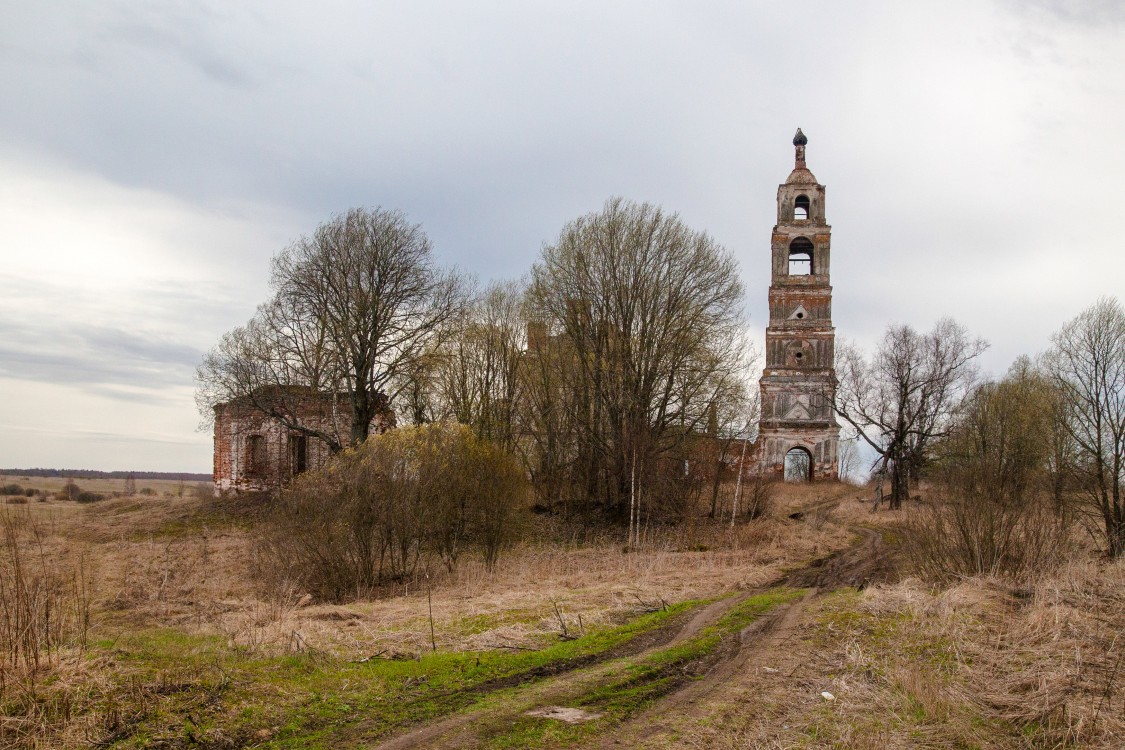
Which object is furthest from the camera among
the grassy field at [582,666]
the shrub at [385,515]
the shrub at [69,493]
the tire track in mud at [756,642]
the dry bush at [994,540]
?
the shrub at [69,493]

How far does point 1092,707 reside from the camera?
5.69m

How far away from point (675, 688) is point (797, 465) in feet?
130

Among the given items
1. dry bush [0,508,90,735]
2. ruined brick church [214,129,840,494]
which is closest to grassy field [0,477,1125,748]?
dry bush [0,508,90,735]

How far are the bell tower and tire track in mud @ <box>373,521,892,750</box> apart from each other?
2770 centimetres

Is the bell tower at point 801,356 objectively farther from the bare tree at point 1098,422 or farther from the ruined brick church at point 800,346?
the bare tree at point 1098,422

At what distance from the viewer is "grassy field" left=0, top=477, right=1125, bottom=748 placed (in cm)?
585

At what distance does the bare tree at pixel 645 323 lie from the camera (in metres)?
26.8

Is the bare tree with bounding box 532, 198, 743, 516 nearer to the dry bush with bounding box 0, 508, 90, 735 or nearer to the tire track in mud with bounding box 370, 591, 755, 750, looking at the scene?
the tire track in mud with bounding box 370, 591, 755, 750

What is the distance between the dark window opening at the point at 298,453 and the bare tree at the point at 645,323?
13495 mm

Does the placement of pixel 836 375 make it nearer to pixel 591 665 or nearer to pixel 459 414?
pixel 459 414

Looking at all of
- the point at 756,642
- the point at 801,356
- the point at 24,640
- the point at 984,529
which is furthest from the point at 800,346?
the point at 24,640

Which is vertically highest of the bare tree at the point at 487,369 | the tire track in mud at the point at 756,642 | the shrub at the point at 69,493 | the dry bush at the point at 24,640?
the bare tree at the point at 487,369

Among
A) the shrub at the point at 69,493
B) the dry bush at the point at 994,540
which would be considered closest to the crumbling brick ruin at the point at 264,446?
the shrub at the point at 69,493

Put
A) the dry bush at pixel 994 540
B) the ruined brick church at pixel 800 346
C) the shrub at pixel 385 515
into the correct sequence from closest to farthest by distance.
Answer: the dry bush at pixel 994 540 < the shrub at pixel 385 515 < the ruined brick church at pixel 800 346
